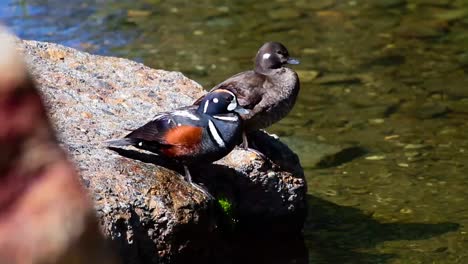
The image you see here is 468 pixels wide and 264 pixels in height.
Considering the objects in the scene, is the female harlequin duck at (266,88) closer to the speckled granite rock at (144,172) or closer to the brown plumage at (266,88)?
the brown plumage at (266,88)

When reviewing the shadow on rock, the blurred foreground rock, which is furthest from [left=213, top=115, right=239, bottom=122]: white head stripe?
the blurred foreground rock

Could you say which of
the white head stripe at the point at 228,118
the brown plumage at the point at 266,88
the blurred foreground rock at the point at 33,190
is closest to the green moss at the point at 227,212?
the white head stripe at the point at 228,118

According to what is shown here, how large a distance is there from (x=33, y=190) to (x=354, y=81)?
31.1 ft

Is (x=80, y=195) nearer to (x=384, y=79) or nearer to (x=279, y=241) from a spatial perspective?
(x=279, y=241)

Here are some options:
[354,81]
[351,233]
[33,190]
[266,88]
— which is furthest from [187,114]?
[354,81]

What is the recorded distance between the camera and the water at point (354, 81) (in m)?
7.21

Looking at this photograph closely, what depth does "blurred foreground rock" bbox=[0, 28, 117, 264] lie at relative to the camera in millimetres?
1395

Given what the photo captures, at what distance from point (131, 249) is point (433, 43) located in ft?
24.2

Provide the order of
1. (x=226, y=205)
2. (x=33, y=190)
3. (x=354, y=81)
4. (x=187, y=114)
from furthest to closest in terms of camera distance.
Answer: (x=354, y=81) < (x=226, y=205) < (x=187, y=114) < (x=33, y=190)

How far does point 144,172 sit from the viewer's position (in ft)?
18.1

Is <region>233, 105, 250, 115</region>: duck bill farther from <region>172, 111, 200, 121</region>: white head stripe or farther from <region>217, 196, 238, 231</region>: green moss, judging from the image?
<region>217, 196, 238, 231</region>: green moss

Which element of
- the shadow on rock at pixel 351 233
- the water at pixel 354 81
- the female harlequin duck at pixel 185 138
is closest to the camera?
the female harlequin duck at pixel 185 138

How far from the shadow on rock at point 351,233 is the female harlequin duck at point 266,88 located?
0.88 meters

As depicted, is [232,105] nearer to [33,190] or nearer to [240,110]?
[240,110]
